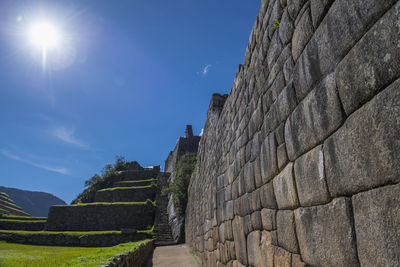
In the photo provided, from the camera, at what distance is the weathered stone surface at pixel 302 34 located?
6.65ft

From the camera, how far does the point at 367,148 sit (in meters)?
1.34

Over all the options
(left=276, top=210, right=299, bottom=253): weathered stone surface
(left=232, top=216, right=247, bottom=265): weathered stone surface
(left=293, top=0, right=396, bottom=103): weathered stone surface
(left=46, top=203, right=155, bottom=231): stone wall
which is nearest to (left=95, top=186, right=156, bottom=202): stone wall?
(left=46, top=203, right=155, bottom=231): stone wall

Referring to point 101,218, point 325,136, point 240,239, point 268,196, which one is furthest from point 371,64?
point 101,218

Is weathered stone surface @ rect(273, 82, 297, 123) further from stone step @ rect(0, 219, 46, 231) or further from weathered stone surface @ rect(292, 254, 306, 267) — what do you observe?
stone step @ rect(0, 219, 46, 231)

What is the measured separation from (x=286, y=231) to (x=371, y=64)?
160 centimetres

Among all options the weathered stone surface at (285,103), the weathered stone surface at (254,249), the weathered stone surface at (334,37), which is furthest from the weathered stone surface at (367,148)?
the weathered stone surface at (254,249)

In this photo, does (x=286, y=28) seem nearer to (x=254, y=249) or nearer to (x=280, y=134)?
(x=280, y=134)

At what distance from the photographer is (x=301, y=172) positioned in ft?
6.72

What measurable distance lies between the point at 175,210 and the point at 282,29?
60.9ft

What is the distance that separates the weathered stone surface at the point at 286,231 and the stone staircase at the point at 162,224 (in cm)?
1637

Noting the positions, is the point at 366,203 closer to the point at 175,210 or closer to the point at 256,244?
the point at 256,244

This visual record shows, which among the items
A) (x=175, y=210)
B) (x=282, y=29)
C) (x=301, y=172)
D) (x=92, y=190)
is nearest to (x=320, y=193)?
(x=301, y=172)

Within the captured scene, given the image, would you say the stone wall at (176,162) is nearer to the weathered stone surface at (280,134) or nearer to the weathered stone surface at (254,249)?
the weathered stone surface at (254,249)

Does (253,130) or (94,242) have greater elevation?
(253,130)
